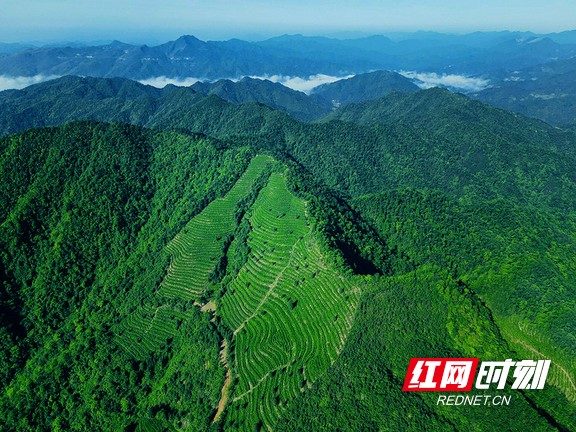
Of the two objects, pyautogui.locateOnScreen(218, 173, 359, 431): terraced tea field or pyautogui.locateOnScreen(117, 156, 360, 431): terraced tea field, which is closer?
pyautogui.locateOnScreen(218, 173, 359, 431): terraced tea field

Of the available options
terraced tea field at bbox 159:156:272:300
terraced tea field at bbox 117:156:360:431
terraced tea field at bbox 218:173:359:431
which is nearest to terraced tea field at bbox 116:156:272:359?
terraced tea field at bbox 159:156:272:300

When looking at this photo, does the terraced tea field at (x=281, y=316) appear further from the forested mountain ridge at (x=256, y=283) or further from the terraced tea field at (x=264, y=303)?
the forested mountain ridge at (x=256, y=283)

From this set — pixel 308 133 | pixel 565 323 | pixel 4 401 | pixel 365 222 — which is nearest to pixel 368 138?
pixel 308 133

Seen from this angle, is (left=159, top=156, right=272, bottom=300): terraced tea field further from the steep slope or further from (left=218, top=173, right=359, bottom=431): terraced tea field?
(left=218, top=173, right=359, bottom=431): terraced tea field

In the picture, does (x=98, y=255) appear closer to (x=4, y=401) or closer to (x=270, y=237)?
(x=4, y=401)

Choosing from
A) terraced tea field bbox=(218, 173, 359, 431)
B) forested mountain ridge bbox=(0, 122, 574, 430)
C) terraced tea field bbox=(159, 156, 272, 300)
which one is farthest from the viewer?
terraced tea field bbox=(159, 156, 272, 300)

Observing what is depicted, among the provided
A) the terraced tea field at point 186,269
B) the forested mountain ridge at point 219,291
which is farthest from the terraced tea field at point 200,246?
the forested mountain ridge at point 219,291

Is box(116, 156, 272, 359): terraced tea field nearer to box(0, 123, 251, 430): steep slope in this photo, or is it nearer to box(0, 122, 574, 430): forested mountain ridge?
box(0, 122, 574, 430): forested mountain ridge

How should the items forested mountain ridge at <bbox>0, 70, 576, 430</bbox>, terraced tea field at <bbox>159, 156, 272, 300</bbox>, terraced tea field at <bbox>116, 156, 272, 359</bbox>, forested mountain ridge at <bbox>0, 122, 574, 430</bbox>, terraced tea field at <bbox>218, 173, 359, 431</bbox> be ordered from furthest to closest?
terraced tea field at <bbox>159, 156, 272, 300</bbox>, terraced tea field at <bbox>116, 156, 272, 359</bbox>, terraced tea field at <bbox>218, 173, 359, 431</bbox>, forested mountain ridge at <bbox>0, 70, 576, 430</bbox>, forested mountain ridge at <bbox>0, 122, 574, 430</bbox>
